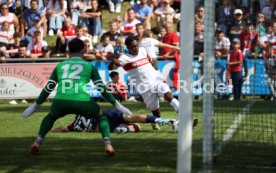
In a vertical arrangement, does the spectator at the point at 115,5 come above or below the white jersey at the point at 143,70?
above

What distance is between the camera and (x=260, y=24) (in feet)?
51.6

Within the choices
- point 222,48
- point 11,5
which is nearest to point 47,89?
point 222,48

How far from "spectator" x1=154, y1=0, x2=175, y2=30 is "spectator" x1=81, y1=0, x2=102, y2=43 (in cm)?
198

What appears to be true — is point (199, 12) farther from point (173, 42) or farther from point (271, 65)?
point (173, 42)

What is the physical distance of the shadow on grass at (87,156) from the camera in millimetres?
11484

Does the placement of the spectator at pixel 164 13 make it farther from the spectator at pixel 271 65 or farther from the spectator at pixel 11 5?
the spectator at pixel 271 65

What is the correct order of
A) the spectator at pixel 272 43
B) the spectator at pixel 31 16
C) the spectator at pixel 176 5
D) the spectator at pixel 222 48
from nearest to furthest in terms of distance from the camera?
1. the spectator at pixel 272 43
2. the spectator at pixel 222 48
3. the spectator at pixel 31 16
4. the spectator at pixel 176 5

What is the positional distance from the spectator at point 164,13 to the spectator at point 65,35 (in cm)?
296

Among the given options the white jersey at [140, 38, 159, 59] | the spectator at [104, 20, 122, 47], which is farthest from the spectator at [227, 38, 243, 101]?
the white jersey at [140, 38, 159, 59]

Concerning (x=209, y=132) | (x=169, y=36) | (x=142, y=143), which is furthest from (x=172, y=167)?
(x=169, y=36)

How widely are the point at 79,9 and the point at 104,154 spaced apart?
16.2 metres

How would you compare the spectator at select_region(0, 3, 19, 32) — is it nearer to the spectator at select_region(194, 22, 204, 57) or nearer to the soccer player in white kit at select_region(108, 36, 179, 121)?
the spectator at select_region(194, 22, 204, 57)

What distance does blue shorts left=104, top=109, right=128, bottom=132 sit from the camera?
631 inches

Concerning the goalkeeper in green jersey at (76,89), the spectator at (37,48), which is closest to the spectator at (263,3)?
the goalkeeper in green jersey at (76,89)
